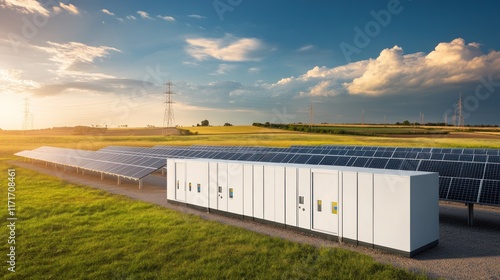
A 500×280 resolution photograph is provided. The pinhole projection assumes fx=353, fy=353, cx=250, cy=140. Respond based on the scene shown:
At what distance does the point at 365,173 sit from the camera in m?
14.4

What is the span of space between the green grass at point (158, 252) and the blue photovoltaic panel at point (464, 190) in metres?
8.60

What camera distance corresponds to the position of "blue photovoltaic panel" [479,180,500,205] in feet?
57.6

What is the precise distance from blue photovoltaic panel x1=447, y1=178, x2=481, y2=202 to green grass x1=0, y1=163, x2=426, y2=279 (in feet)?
28.2

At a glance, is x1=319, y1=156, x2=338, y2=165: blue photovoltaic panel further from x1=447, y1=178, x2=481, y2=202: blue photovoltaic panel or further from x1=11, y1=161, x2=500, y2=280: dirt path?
x1=447, y1=178, x2=481, y2=202: blue photovoltaic panel

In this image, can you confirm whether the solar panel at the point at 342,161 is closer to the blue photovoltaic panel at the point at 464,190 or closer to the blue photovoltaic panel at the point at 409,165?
the blue photovoltaic panel at the point at 409,165

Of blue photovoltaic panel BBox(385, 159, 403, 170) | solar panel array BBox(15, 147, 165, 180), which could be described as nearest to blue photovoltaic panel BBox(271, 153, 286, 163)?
blue photovoltaic panel BBox(385, 159, 403, 170)

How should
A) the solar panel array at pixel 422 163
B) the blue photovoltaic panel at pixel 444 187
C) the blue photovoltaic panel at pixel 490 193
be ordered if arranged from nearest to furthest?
the blue photovoltaic panel at pixel 490 193 < the solar panel array at pixel 422 163 < the blue photovoltaic panel at pixel 444 187

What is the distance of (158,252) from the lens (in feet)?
45.6

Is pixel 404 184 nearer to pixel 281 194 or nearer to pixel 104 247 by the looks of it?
pixel 281 194

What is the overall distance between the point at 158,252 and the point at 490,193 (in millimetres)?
16564

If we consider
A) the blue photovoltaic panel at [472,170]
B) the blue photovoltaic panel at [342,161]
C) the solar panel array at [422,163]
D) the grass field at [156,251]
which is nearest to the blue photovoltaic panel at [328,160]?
the solar panel array at [422,163]

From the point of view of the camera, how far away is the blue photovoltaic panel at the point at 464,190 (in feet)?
60.0

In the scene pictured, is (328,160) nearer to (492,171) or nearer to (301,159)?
(301,159)

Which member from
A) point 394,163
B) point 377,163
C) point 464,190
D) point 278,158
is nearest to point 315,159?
point 278,158
